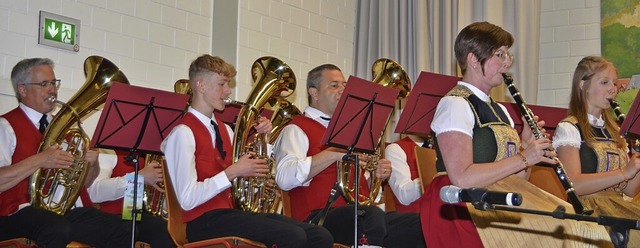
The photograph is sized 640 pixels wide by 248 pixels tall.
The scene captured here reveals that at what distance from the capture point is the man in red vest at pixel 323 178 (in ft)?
17.3

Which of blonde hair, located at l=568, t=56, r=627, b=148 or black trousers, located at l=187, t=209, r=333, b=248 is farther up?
blonde hair, located at l=568, t=56, r=627, b=148

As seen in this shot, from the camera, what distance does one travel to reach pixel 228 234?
4.70 metres

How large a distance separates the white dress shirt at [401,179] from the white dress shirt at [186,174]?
1.50 m

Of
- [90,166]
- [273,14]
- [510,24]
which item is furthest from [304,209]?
[510,24]

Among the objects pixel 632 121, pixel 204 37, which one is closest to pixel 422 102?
pixel 632 121

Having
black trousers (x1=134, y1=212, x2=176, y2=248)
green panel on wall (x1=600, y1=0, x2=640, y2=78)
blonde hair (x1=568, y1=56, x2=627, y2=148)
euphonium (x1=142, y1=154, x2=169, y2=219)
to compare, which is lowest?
black trousers (x1=134, y1=212, x2=176, y2=248)

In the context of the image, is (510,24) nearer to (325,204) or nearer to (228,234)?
(325,204)

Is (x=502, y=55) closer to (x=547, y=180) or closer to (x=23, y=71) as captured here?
(x=547, y=180)

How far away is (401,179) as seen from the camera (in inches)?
232

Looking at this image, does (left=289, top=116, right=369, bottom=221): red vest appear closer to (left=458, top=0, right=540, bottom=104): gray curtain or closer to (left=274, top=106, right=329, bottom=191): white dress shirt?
(left=274, top=106, right=329, bottom=191): white dress shirt

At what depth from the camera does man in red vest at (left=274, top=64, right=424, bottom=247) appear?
5.27 m

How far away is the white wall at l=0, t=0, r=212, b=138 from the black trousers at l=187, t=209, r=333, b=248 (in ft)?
5.36

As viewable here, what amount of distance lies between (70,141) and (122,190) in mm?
439

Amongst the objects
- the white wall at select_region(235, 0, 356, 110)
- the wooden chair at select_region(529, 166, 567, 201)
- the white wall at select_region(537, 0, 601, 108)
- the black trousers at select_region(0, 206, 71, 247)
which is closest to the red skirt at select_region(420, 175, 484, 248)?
the wooden chair at select_region(529, 166, 567, 201)
